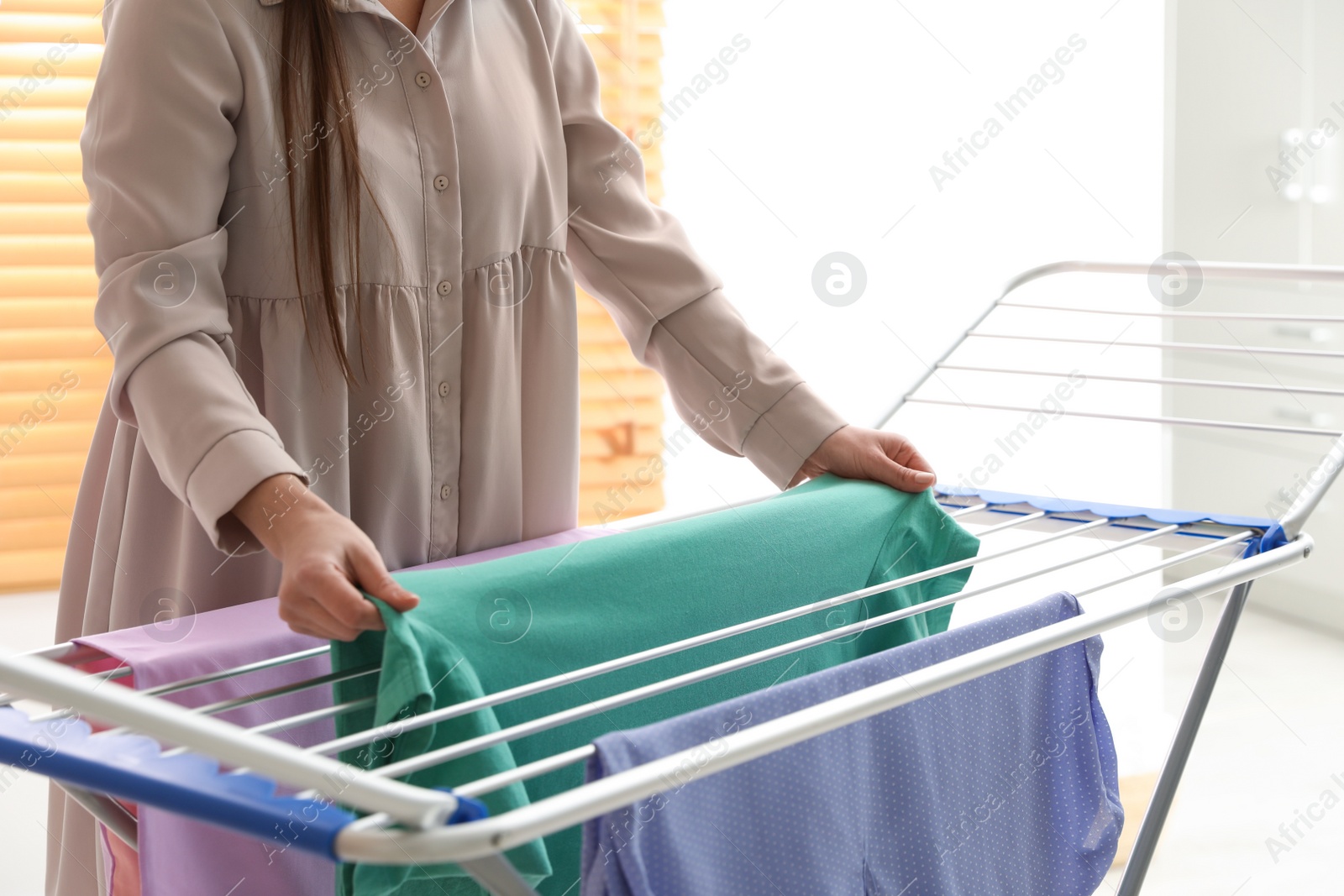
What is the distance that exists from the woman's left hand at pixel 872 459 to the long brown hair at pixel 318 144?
1.35 feet

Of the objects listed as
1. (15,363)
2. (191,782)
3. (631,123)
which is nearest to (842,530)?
(191,782)

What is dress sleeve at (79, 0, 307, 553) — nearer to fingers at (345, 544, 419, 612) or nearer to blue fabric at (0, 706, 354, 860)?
fingers at (345, 544, 419, 612)

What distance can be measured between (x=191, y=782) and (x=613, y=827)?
208 mm

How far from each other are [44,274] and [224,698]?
1503 millimetres

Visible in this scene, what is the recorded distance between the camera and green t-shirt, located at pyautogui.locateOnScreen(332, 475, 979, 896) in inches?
24.7

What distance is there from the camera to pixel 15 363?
1902 millimetres

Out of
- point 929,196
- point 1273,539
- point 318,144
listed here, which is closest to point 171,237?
point 318,144

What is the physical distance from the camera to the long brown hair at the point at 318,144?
821 mm

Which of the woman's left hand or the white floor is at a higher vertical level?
the woman's left hand

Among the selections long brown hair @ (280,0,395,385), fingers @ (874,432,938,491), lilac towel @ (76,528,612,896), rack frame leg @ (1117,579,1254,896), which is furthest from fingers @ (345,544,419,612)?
rack frame leg @ (1117,579,1254,896)

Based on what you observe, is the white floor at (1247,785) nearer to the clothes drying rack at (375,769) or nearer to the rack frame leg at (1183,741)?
the rack frame leg at (1183,741)

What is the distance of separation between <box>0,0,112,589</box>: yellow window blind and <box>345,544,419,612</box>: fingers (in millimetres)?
1501

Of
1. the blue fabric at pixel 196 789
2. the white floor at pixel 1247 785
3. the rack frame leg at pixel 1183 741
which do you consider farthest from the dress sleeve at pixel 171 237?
the white floor at pixel 1247 785

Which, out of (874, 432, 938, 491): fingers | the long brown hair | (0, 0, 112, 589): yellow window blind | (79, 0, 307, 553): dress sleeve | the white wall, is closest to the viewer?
(79, 0, 307, 553): dress sleeve
